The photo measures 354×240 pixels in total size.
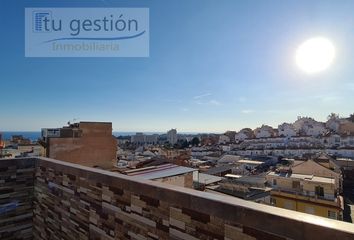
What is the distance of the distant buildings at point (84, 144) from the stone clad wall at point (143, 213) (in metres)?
8.29

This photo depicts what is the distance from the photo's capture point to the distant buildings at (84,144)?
35.9 feet

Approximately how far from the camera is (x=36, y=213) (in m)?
3.22

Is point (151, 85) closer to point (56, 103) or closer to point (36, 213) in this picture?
point (56, 103)

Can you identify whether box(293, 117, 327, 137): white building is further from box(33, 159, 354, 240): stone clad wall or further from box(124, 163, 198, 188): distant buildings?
box(33, 159, 354, 240): stone clad wall

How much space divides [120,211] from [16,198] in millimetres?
1871

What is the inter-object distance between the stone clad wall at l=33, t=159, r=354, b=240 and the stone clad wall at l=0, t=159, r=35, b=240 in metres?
0.13

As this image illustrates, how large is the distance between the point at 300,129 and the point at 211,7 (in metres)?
51.9

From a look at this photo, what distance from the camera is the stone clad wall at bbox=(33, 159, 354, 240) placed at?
3.84 ft

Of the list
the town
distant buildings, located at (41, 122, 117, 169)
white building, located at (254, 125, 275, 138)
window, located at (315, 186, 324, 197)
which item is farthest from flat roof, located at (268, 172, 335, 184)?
white building, located at (254, 125, 275, 138)

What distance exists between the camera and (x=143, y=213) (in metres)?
1.86

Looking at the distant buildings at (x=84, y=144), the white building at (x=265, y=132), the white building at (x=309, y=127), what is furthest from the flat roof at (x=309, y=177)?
the white building at (x=265, y=132)

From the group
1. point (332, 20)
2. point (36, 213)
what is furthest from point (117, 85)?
point (36, 213)

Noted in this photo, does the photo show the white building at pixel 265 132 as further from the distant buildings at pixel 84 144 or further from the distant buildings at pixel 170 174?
the distant buildings at pixel 170 174

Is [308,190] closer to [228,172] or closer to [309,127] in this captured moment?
[228,172]
